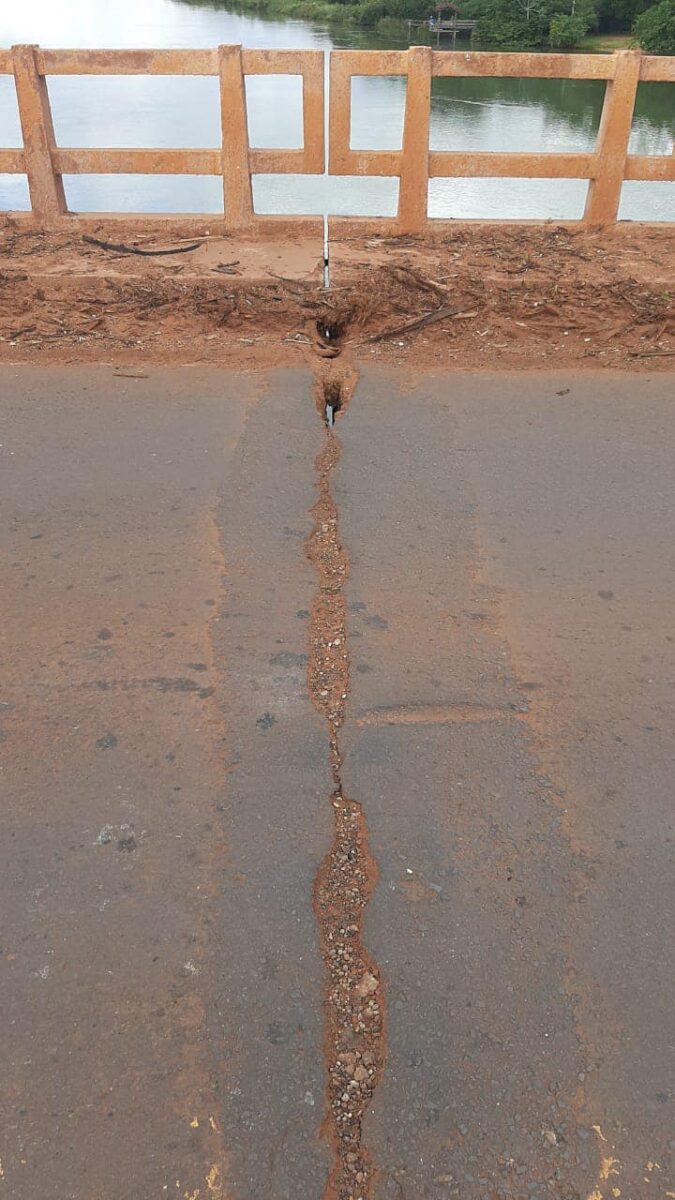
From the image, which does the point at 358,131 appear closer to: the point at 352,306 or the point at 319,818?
the point at 352,306

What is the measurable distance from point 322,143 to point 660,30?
33189 millimetres

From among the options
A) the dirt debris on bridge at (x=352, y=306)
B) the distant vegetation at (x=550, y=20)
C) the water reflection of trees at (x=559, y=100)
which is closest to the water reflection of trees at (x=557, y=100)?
the water reflection of trees at (x=559, y=100)

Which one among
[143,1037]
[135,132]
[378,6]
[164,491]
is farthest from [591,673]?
[378,6]

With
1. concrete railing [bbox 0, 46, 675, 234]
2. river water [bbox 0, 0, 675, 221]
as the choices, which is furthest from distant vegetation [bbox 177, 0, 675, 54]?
concrete railing [bbox 0, 46, 675, 234]

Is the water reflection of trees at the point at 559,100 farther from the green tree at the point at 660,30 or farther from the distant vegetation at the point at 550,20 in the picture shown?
the distant vegetation at the point at 550,20

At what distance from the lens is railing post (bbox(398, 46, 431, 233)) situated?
788 centimetres

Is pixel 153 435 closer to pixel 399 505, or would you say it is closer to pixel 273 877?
pixel 399 505

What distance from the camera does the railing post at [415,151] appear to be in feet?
A: 25.8

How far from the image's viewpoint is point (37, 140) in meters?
8.31

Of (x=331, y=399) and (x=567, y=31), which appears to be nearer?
(x=331, y=399)

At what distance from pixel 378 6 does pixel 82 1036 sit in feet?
170

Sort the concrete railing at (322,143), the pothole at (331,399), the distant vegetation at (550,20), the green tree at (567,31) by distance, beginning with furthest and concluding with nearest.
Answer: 1. the green tree at (567,31)
2. the distant vegetation at (550,20)
3. the concrete railing at (322,143)
4. the pothole at (331,399)

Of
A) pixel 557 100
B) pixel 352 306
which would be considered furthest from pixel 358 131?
pixel 352 306

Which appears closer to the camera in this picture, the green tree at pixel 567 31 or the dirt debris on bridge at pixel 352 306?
the dirt debris on bridge at pixel 352 306
